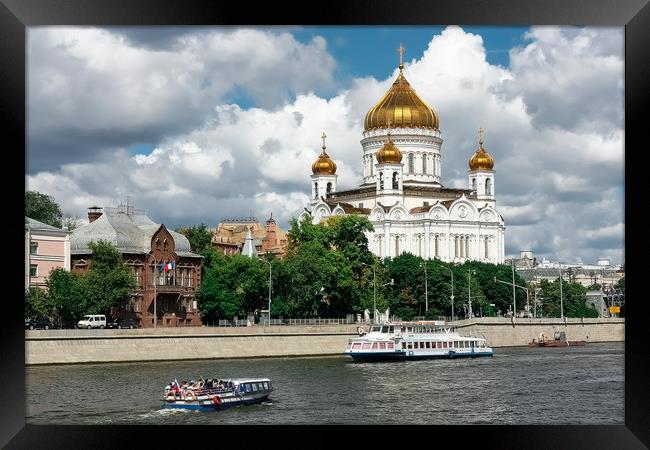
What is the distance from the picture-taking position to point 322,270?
51031mm

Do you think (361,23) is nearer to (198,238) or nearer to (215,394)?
(215,394)

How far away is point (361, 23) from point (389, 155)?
63071 mm

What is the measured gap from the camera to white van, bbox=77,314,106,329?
4219 cm

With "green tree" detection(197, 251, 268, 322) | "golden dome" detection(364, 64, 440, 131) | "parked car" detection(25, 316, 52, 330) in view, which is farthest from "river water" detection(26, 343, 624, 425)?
"golden dome" detection(364, 64, 440, 131)

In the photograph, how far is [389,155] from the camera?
75.2 meters

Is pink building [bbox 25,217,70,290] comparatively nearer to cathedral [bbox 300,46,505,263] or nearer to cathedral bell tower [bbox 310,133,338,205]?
cathedral [bbox 300,46,505,263]

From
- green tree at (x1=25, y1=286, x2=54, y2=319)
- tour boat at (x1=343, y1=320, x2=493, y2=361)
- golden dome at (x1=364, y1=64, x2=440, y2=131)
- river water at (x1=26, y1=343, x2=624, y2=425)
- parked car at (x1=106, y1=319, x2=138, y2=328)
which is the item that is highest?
golden dome at (x1=364, y1=64, x2=440, y2=131)

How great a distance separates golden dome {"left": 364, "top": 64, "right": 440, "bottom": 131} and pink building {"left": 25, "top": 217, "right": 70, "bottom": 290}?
3647cm

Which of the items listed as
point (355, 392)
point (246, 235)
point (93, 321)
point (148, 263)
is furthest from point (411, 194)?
point (355, 392)

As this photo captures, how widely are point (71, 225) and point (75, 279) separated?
11940 millimetres

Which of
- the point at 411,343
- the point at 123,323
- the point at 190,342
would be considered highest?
the point at 123,323

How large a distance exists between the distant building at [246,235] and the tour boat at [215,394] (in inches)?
1945

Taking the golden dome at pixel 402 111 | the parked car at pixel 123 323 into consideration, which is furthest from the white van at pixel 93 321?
the golden dome at pixel 402 111
